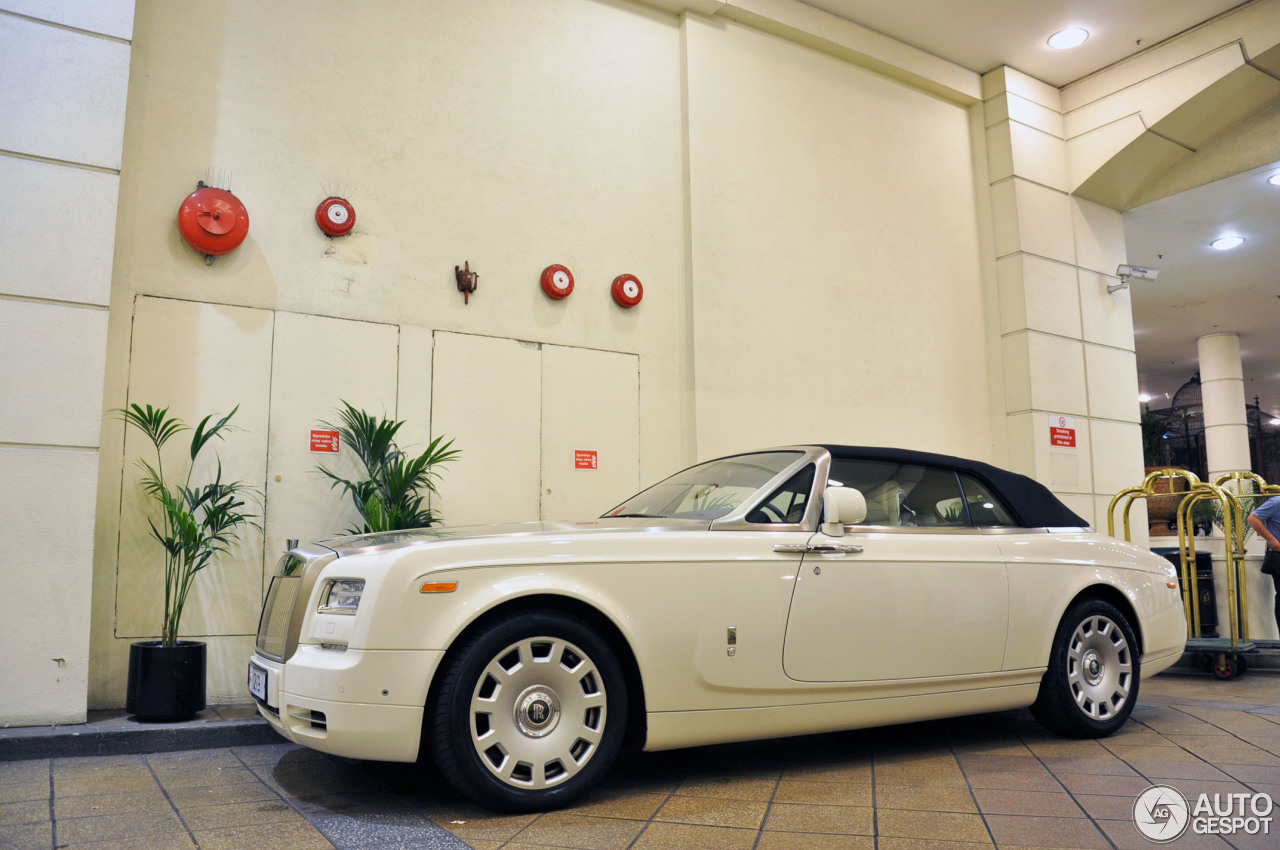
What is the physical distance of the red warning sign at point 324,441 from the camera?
5.88m

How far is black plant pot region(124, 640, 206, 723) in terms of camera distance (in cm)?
466

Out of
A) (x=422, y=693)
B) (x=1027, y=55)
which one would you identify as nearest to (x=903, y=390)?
(x=1027, y=55)

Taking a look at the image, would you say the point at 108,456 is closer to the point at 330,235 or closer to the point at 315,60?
the point at 330,235

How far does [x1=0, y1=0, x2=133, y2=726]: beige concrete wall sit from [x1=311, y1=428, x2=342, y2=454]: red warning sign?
4.32 ft

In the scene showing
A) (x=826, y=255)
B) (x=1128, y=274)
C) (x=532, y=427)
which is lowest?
(x=532, y=427)

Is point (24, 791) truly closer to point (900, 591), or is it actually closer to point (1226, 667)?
point (900, 591)

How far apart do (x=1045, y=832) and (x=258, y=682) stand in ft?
9.63

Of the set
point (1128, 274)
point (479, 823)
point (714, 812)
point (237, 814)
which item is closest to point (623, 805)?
point (714, 812)

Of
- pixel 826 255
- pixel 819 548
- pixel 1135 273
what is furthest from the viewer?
pixel 1135 273

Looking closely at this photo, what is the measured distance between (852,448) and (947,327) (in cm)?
537

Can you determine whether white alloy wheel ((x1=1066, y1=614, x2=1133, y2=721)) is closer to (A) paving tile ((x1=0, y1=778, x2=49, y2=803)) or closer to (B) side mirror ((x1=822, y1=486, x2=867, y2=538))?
(B) side mirror ((x1=822, y1=486, x2=867, y2=538))

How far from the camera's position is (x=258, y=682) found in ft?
11.7

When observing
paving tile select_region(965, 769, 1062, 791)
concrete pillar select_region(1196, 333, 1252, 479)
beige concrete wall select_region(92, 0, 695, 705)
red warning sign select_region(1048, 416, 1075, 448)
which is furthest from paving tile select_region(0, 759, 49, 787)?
concrete pillar select_region(1196, 333, 1252, 479)

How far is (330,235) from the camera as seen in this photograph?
6.13m
